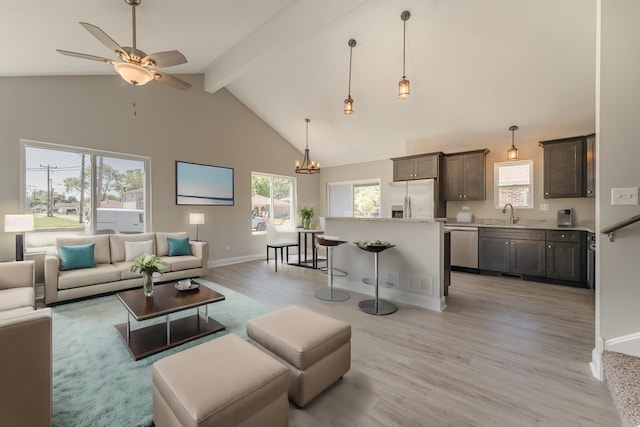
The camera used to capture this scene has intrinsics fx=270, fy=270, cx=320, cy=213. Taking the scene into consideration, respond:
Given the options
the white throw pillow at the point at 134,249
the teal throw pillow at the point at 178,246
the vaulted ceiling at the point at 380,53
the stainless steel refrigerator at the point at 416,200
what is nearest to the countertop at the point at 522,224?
the stainless steel refrigerator at the point at 416,200

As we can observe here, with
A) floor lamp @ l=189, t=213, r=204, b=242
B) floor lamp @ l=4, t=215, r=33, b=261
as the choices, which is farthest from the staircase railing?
floor lamp @ l=4, t=215, r=33, b=261

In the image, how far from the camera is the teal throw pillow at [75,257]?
3.77 metres

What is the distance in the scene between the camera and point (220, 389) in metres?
1.28

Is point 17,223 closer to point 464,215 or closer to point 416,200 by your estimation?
point 416,200

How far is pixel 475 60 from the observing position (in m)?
4.06

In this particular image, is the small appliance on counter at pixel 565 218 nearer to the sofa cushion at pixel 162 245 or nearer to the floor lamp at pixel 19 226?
the sofa cushion at pixel 162 245

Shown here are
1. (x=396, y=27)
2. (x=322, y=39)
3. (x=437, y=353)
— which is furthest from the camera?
(x=322, y=39)

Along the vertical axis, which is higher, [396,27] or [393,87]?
[396,27]

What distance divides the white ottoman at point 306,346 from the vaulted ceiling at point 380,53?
350 centimetres

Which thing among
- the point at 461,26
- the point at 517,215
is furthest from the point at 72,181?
the point at 517,215

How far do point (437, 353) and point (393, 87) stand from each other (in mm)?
4392

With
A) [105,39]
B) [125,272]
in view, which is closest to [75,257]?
[125,272]

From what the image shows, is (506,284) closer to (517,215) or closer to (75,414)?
(517,215)

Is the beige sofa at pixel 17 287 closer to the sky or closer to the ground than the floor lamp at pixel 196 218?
closer to the ground
